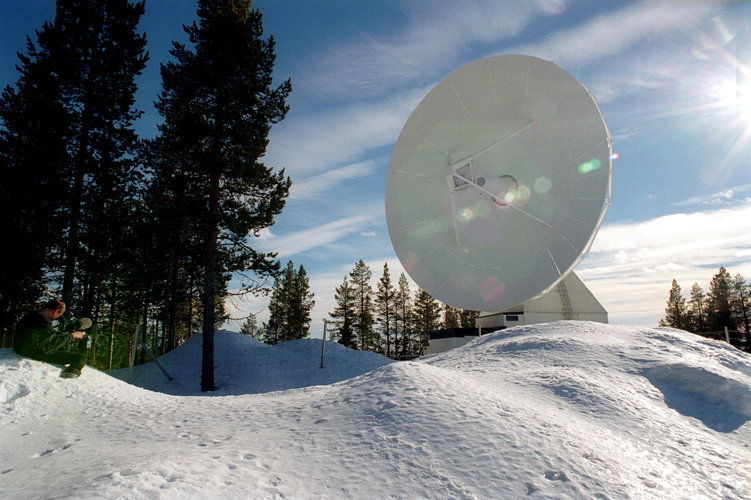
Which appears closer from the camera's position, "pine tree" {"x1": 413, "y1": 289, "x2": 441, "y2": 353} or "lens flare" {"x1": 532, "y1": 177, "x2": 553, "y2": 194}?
"lens flare" {"x1": 532, "y1": 177, "x2": 553, "y2": 194}

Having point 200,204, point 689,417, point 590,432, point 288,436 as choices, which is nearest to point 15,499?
point 288,436

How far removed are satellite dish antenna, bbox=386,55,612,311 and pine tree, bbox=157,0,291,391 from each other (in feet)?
17.8

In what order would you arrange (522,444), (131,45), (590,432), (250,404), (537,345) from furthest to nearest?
(131,45) → (537,345) → (250,404) → (590,432) → (522,444)

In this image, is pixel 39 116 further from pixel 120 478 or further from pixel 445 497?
pixel 445 497

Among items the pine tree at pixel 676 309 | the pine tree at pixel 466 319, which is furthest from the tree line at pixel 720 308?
the pine tree at pixel 466 319

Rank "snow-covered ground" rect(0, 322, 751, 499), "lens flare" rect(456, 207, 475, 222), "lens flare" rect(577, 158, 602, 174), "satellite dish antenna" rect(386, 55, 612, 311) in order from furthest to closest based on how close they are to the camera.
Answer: "lens flare" rect(456, 207, 475, 222) < "satellite dish antenna" rect(386, 55, 612, 311) < "lens flare" rect(577, 158, 602, 174) < "snow-covered ground" rect(0, 322, 751, 499)

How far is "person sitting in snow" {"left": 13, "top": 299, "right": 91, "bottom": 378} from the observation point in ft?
20.1

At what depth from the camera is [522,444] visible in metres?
3.78

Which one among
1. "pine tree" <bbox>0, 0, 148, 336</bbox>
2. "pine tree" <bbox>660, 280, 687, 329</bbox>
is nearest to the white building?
"pine tree" <bbox>0, 0, 148, 336</bbox>

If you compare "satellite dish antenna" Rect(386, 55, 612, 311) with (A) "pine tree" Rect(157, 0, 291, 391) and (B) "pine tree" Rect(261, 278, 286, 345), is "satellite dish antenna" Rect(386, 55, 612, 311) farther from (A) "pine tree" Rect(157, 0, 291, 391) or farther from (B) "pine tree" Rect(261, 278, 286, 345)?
(B) "pine tree" Rect(261, 278, 286, 345)

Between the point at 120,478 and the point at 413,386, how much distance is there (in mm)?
3174

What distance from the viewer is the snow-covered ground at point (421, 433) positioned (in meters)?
3.23

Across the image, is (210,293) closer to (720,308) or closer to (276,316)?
(276,316)

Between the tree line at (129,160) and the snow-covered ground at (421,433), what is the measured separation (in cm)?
1002
